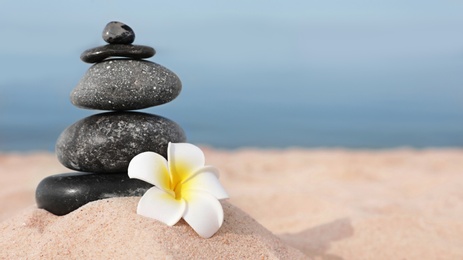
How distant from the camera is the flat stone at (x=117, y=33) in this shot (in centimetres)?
320

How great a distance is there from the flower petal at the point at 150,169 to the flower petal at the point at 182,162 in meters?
0.05

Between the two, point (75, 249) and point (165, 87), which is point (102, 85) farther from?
point (75, 249)

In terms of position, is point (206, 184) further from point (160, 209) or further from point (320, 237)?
point (320, 237)

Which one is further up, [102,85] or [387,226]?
[102,85]

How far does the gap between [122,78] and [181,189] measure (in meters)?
0.75

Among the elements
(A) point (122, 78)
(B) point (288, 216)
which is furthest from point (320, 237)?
(A) point (122, 78)

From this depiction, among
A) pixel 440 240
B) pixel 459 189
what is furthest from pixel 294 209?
pixel 459 189

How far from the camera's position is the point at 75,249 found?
8.71 feet

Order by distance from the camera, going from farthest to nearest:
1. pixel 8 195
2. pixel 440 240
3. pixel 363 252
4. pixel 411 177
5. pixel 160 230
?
1. pixel 411 177
2. pixel 8 195
3. pixel 440 240
4. pixel 363 252
5. pixel 160 230

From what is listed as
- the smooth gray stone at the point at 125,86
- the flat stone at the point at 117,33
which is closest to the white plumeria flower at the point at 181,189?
the smooth gray stone at the point at 125,86

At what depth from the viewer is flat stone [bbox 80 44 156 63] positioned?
316 cm

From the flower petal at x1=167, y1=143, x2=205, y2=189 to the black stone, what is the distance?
0.29 meters

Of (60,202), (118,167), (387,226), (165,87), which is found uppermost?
(165,87)

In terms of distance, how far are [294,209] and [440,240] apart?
1.73 m
